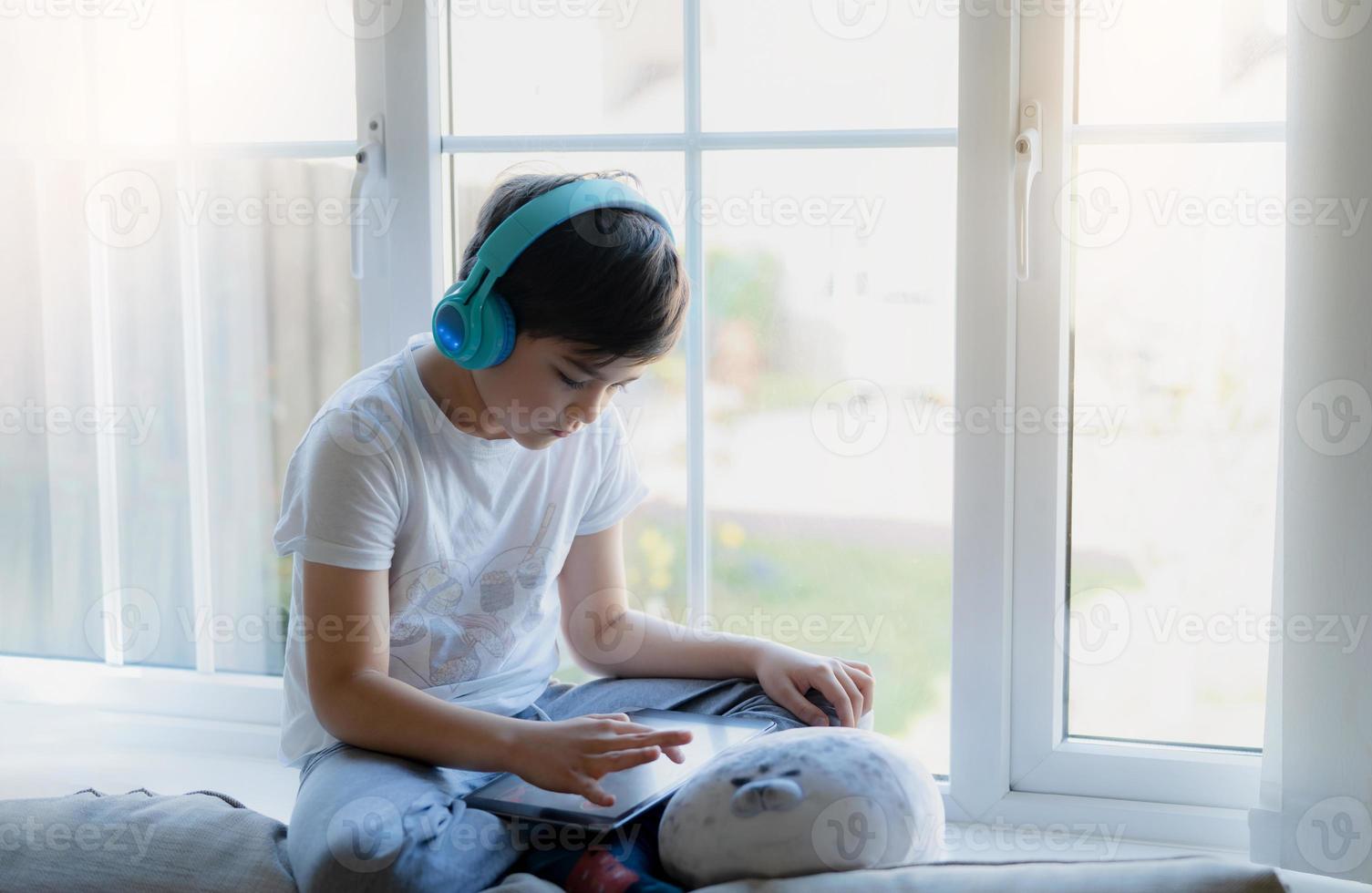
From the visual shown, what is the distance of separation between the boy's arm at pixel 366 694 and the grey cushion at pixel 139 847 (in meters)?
0.11

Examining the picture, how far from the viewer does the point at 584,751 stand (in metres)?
0.99

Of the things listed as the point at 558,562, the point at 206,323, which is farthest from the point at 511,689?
the point at 206,323

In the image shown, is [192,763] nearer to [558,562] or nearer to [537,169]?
[558,562]

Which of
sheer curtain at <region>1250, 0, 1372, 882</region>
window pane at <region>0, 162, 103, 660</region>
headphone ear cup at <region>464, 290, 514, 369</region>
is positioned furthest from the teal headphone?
window pane at <region>0, 162, 103, 660</region>

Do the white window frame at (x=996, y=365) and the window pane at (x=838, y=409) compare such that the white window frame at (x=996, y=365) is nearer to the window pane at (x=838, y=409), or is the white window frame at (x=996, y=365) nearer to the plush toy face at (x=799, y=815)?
the window pane at (x=838, y=409)

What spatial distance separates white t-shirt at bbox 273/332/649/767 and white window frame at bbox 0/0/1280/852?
25 cm

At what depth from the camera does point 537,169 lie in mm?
1481

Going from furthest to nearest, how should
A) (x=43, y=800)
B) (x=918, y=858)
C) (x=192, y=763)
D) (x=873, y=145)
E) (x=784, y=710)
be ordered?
1. (x=192, y=763)
2. (x=873, y=145)
3. (x=784, y=710)
4. (x=43, y=800)
5. (x=918, y=858)

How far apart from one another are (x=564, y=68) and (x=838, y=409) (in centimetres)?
53

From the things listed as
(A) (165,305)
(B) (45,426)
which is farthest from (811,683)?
(B) (45,426)

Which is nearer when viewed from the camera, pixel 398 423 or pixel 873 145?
pixel 398 423

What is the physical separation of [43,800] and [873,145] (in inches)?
42.0

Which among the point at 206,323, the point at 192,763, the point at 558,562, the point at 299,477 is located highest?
the point at 206,323

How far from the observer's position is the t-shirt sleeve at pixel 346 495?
106 cm
